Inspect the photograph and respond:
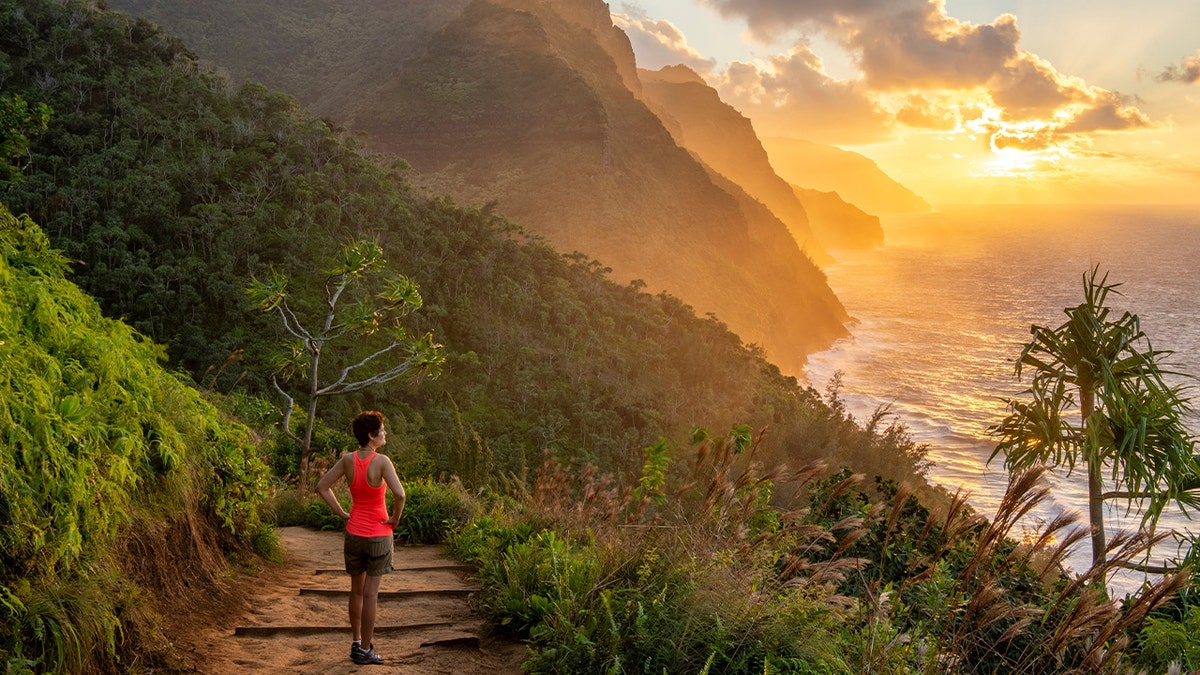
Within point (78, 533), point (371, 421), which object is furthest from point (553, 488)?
point (78, 533)

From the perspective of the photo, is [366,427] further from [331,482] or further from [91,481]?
[91,481]

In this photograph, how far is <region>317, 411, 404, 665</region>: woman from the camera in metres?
4.82

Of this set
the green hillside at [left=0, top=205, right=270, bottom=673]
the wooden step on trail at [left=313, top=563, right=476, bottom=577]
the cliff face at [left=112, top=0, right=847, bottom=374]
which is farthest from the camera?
the cliff face at [left=112, top=0, right=847, bottom=374]

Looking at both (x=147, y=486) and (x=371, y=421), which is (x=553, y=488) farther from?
(x=147, y=486)

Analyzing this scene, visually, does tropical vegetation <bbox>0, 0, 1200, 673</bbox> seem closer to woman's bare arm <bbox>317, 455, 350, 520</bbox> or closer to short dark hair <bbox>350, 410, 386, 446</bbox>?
woman's bare arm <bbox>317, 455, 350, 520</bbox>

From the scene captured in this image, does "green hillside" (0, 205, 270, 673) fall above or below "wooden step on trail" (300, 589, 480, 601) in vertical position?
above

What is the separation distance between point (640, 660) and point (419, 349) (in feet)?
31.7

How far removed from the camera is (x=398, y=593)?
20.5 feet

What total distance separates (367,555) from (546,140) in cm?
7756

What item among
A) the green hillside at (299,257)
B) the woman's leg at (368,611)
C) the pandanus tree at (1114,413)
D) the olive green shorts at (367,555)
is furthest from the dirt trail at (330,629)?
the green hillside at (299,257)

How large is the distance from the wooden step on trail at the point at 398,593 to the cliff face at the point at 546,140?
6028 centimetres

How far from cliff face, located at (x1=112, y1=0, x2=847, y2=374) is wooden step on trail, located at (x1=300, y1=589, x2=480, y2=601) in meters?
60.3

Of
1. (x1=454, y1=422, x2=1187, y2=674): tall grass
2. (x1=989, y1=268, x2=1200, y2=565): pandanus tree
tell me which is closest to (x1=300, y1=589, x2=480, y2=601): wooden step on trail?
(x1=454, y1=422, x2=1187, y2=674): tall grass

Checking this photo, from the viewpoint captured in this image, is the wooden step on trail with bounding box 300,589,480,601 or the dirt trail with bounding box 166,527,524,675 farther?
the wooden step on trail with bounding box 300,589,480,601
